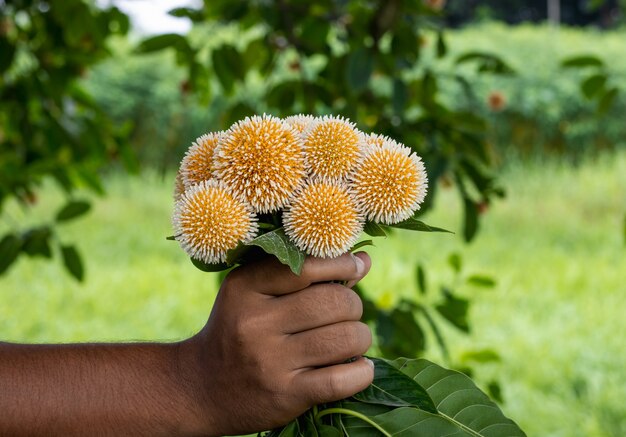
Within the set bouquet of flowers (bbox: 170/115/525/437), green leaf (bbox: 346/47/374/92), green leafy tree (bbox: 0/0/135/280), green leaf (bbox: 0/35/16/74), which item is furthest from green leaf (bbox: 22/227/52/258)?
bouquet of flowers (bbox: 170/115/525/437)

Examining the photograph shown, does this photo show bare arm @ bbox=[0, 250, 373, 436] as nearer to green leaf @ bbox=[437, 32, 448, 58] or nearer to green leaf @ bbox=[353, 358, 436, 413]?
green leaf @ bbox=[353, 358, 436, 413]

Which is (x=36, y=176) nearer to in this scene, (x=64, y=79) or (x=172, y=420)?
(x=64, y=79)

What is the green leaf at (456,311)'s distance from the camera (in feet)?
5.16

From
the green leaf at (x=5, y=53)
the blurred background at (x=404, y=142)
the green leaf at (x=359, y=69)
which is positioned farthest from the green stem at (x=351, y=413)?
the green leaf at (x=5, y=53)

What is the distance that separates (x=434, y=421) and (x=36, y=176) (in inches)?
59.7

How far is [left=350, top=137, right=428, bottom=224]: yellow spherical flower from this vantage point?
0.66 m

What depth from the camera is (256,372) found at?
2.19 ft

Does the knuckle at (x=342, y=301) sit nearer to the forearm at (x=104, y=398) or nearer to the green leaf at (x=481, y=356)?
the forearm at (x=104, y=398)

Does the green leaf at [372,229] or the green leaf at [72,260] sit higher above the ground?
the green leaf at [372,229]

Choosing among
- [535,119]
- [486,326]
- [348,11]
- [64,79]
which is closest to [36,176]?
[64,79]

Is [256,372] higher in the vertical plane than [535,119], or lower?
lower

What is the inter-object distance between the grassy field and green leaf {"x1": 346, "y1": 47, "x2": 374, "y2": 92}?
60 centimetres

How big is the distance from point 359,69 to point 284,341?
2.99 ft

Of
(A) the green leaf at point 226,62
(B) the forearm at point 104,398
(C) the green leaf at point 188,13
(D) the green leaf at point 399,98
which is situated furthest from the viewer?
(A) the green leaf at point 226,62
